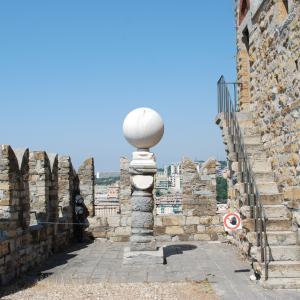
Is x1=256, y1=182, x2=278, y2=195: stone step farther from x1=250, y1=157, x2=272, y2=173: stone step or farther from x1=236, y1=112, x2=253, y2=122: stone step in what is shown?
x1=236, y1=112, x2=253, y2=122: stone step

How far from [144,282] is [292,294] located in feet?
7.94

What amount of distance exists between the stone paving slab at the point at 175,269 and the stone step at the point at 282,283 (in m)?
0.11

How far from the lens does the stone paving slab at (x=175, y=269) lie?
753 cm

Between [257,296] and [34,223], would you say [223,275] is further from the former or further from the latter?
[34,223]

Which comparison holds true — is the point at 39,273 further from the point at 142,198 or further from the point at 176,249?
the point at 176,249

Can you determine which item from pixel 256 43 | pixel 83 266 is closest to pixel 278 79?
pixel 256 43

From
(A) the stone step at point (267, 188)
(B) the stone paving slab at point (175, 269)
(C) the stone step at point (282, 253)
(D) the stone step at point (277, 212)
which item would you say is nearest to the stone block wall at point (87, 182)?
(B) the stone paving slab at point (175, 269)

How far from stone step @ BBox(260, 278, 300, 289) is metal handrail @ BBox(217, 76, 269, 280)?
11cm

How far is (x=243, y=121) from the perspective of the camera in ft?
34.2

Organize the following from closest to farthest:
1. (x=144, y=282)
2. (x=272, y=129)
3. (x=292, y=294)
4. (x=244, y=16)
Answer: (x=292, y=294) < (x=144, y=282) < (x=272, y=129) < (x=244, y=16)

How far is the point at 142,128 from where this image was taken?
10.4 metres

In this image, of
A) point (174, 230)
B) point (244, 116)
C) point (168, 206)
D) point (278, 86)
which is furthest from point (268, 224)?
point (168, 206)

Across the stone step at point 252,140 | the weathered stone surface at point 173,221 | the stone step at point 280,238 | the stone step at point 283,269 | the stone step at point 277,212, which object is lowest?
the stone step at point 283,269

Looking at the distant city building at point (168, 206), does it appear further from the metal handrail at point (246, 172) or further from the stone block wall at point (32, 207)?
the metal handrail at point (246, 172)
